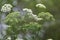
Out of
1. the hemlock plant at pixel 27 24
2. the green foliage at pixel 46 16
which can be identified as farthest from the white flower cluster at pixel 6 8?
the green foliage at pixel 46 16

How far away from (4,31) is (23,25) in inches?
7.6

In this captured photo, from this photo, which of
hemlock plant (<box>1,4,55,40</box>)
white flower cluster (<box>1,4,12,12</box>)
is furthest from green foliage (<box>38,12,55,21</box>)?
white flower cluster (<box>1,4,12,12</box>)

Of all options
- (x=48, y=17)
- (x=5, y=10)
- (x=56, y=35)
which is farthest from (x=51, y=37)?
(x=5, y=10)

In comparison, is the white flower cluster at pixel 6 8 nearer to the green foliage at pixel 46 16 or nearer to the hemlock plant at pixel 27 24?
the hemlock plant at pixel 27 24

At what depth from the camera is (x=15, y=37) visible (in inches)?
76.9

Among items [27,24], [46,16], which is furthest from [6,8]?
[46,16]

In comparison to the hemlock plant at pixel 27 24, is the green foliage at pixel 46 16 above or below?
above

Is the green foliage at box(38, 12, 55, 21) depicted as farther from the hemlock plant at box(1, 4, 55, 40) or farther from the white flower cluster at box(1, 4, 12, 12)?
the white flower cluster at box(1, 4, 12, 12)

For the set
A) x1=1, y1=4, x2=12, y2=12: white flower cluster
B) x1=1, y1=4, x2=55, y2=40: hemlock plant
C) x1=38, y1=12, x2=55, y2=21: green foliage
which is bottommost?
x1=1, y1=4, x2=55, y2=40: hemlock plant

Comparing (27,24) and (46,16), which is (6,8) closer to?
(27,24)

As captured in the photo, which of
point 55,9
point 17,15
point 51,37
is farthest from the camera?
point 55,9

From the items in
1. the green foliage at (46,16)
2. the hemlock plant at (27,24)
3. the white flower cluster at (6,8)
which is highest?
the white flower cluster at (6,8)

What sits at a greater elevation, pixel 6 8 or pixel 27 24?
pixel 6 8

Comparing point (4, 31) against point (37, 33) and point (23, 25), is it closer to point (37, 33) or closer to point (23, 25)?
point (23, 25)
